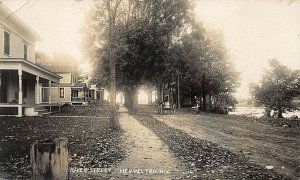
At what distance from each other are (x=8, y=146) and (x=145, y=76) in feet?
79.0

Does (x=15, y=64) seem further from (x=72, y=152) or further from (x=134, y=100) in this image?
(x=134, y=100)

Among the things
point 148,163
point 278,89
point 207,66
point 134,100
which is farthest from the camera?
point 207,66

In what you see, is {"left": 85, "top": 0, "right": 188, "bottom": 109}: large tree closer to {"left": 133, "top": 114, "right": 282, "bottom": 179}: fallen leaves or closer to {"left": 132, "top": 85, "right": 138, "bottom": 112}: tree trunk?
{"left": 132, "top": 85, "right": 138, "bottom": 112}: tree trunk

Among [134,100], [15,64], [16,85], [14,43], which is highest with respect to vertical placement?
[14,43]

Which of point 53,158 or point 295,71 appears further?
point 295,71

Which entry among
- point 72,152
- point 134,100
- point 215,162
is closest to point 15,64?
point 72,152

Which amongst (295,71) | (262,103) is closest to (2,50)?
(262,103)

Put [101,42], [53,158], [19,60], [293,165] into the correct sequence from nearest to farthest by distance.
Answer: [53,158]
[293,165]
[19,60]
[101,42]

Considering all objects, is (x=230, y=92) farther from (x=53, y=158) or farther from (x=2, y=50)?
(x=53, y=158)

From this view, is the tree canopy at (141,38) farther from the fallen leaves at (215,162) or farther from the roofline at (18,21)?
the fallen leaves at (215,162)

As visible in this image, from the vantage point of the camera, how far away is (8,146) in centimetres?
991

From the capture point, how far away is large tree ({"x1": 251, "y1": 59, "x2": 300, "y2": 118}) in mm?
34812

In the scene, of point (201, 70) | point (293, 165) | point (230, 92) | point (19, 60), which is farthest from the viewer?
point (230, 92)

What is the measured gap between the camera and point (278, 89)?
115 ft
